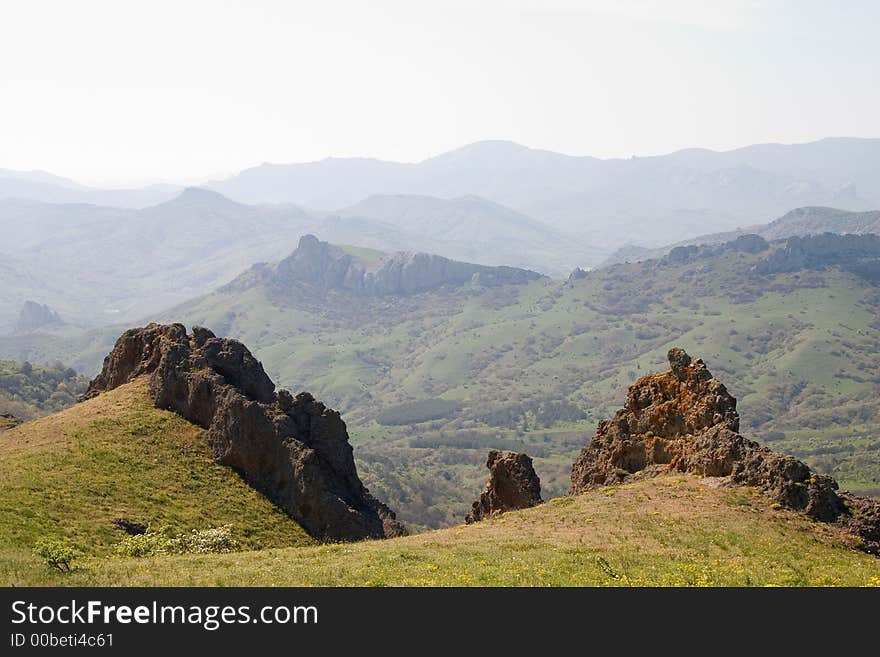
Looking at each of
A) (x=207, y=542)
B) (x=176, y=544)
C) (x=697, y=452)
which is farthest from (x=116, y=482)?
(x=697, y=452)

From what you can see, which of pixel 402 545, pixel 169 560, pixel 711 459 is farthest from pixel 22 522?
pixel 711 459

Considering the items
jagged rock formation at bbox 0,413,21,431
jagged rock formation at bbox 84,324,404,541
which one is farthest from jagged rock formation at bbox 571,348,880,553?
jagged rock formation at bbox 0,413,21,431

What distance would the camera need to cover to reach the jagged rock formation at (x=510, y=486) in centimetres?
7156

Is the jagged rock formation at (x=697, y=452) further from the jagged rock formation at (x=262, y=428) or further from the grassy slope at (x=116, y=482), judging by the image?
the grassy slope at (x=116, y=482)

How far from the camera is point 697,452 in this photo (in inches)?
2398

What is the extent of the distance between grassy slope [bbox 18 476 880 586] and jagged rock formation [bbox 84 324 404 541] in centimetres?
1796

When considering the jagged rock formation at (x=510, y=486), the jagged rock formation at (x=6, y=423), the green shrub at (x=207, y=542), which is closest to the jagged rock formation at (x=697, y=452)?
the jagged rock formation at (x=510, y=486)

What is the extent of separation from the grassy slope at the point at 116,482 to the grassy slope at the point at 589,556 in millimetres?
12919

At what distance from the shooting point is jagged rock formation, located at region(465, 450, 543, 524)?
71562 mm

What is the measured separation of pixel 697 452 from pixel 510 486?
19.2 meters

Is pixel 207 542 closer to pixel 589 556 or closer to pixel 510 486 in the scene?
pixel 589 556

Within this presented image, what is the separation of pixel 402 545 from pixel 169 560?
12713 mm
